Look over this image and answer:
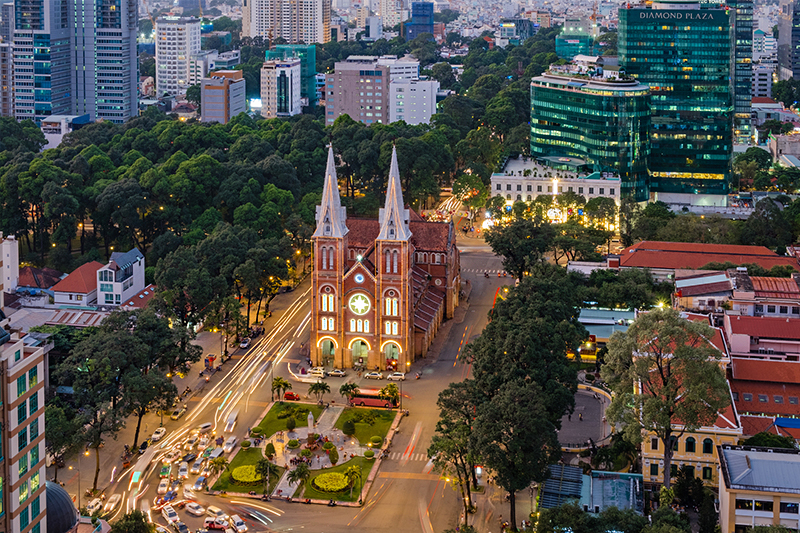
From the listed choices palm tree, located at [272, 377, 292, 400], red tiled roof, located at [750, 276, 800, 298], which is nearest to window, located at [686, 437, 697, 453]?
red tiled roof, located at [750, 276, 800, 298]

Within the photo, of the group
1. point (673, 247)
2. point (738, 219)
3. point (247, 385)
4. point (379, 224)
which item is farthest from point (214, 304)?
point (738, 219)

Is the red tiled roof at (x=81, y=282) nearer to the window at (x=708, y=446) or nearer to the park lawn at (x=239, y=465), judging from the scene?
the park lawn at (x=239, y=465)

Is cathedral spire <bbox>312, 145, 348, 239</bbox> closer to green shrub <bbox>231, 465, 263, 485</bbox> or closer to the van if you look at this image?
the van

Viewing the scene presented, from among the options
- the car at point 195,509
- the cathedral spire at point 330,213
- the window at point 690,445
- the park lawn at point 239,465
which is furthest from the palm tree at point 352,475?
the cathedral spire at point 330,213

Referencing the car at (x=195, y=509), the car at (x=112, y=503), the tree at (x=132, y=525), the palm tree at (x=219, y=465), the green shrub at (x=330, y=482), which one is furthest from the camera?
the palm tree at (x=219, y=465)

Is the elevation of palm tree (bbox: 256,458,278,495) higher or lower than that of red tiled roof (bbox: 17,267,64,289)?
lower

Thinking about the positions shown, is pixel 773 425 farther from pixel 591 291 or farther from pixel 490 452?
pixel 591 291
